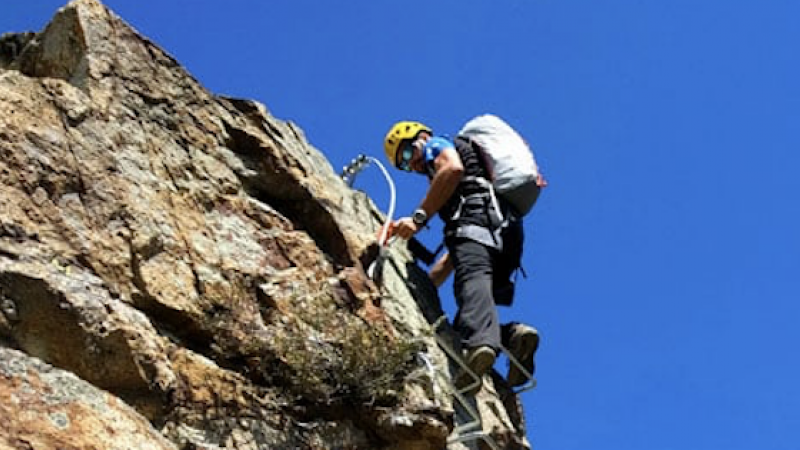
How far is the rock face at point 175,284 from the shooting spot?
615cm

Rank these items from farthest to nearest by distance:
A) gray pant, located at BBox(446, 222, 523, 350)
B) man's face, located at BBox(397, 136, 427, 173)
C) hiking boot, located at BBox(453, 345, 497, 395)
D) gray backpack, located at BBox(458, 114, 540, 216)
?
1. man's face, located at BBox(397, 136, 427, 173)
2. gray backpack, located at BBox(458, 114, 540, 216)
3. gray pant, located at BBox(446, 222, 523, 350)
4. hiking boot, located at BBox(453, 345, 497, 395)

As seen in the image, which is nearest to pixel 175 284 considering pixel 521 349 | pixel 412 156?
pixel 521 349

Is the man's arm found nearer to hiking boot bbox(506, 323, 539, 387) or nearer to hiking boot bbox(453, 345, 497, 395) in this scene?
hiking boot bbox(506, 323, 539, 387)

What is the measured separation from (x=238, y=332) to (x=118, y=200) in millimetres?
1106

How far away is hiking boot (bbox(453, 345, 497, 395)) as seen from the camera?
352 inches

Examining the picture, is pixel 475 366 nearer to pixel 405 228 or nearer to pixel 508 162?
pixel 405 228

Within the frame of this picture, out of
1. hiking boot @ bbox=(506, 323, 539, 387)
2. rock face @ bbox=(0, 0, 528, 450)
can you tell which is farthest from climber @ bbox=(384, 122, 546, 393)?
rock face @ bbox=(0, 0, 528, 450)

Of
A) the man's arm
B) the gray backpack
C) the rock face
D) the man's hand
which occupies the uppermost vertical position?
the gray backpack

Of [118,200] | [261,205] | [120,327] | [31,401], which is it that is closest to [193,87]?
[261,205]

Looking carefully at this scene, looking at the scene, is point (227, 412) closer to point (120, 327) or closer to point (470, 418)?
point (120, 327)

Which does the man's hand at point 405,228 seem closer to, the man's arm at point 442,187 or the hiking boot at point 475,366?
the man's arm at point 442,187

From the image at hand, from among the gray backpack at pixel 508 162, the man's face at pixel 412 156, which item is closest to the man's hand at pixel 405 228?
the gray backpack at pixel 508 162

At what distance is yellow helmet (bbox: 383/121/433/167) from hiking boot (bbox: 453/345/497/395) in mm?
3146

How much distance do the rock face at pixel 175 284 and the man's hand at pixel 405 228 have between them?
49 cm
